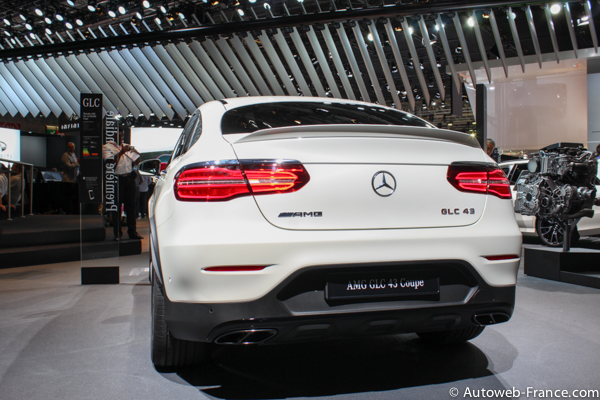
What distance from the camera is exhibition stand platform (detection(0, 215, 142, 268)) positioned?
4.96 metres

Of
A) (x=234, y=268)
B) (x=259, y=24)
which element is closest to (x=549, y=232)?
(x=259, y=24)

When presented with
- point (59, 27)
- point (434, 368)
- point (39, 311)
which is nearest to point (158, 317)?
point (434, 368)

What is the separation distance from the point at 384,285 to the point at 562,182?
447 centimetres

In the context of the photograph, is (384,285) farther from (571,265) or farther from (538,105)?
(538,105)

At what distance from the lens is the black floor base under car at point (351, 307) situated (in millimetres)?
1754

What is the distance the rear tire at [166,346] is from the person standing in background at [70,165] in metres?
11.1

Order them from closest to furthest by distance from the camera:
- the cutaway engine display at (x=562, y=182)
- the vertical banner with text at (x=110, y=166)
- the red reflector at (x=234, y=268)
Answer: the red reflector at (x=234, y=268), the cutaway engine display at (x=562, y=182), the vertical banner with text at (x=110, y=166)

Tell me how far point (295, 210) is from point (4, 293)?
3785 millimetres

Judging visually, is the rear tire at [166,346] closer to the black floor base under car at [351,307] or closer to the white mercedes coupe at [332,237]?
the white mercedes coupe at [332,237]

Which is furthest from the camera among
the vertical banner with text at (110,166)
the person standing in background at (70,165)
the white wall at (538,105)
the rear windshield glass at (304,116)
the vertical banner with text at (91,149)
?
the person standing in background at (70,165)

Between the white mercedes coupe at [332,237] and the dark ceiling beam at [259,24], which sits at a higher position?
the dark ceiling beam at [259,24]

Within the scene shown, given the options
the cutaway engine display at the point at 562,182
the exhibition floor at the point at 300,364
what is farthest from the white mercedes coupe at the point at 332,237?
the cutaway engine display at the point at 562,182

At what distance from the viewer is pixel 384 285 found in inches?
73.3

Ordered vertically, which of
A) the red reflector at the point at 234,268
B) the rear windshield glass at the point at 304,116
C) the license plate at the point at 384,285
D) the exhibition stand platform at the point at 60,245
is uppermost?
the rear windshield glass at the point at 304,116
